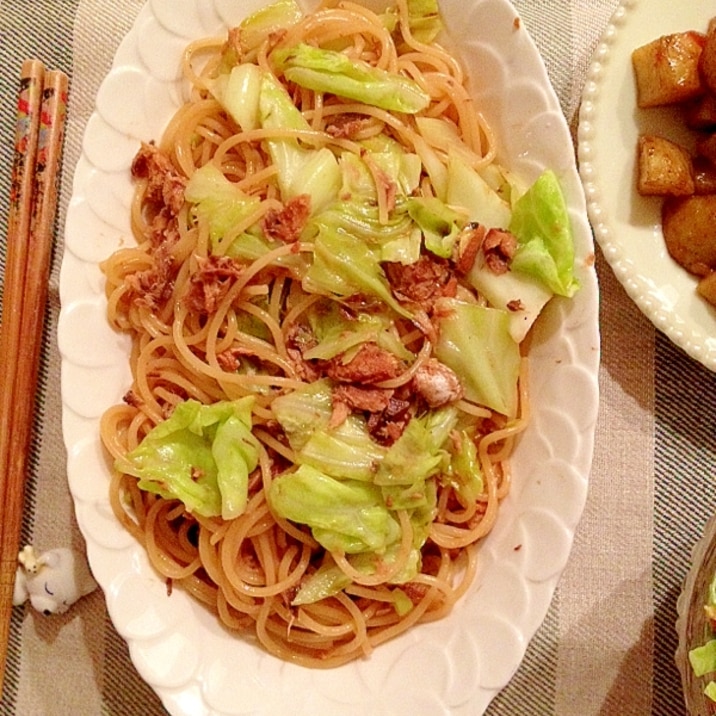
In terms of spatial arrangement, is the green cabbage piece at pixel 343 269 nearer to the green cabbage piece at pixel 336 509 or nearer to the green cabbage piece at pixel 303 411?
the green cabbage piece at pixel 303 411

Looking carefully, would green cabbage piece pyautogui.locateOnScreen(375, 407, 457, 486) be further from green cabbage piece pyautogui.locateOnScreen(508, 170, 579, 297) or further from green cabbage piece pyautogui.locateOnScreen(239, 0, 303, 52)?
green cabbage piece pyautogui.locateOnScreen(239, 0, 303, 52)

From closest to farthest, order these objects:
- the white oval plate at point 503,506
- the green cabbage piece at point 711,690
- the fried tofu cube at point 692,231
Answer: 1. the green cabbage piece at point 711,690
2. the white oval plate at point 503,506
3. the fried tofu cube at point 692,231

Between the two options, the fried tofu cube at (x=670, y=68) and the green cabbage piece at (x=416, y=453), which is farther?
the fried tofu cube at (x=670, y=68)

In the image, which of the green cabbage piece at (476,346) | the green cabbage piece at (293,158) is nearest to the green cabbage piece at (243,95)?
the green cabbage piece at (293,158)

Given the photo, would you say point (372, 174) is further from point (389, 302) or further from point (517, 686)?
point (517, 686)

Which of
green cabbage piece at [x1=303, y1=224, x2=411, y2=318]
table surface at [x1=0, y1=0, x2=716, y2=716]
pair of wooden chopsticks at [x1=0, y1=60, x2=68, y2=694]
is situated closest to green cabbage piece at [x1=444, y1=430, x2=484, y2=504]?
green cabbage piece at [x1=303, y1=224, x2=411, y2=318]
